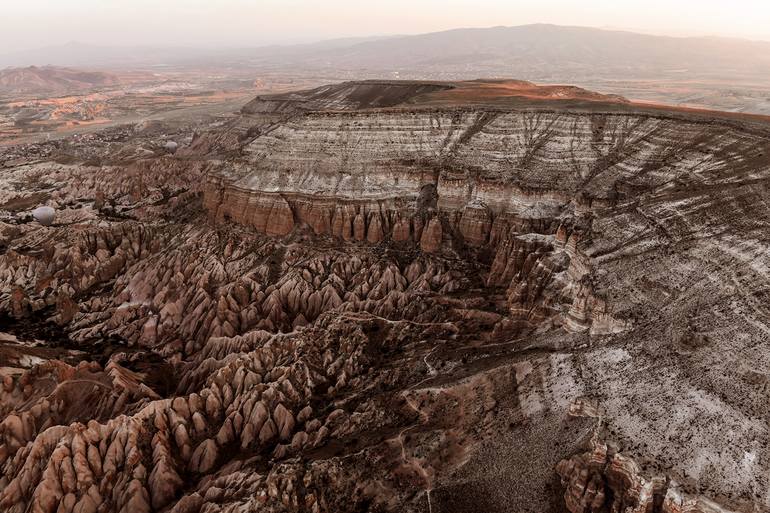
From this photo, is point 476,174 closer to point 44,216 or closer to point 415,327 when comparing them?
point 415,327

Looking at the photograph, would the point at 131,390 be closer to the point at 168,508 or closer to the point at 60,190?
the point at 168,508

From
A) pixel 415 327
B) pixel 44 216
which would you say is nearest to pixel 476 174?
pixel 415 327

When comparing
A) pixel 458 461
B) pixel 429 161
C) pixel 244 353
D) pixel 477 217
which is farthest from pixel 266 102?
pixel 458 461

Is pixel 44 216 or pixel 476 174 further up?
pixel 476 174

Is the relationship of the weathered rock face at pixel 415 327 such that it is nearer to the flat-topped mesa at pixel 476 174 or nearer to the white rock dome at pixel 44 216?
the flat-topped mesa at pixel 476 174

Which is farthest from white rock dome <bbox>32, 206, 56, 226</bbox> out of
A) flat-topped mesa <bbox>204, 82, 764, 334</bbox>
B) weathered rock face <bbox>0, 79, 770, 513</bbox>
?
flat-topped mesa <bbox>204, 82, 764, 334</bbox>

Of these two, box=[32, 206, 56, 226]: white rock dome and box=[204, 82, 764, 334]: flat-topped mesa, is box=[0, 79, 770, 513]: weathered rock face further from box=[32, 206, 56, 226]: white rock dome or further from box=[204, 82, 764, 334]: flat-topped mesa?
box=[32, 206, 56, 226]: white rock dome

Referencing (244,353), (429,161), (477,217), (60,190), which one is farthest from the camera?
(60,190)

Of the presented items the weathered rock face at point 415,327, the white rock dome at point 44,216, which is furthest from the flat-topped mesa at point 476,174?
the white rock dome at point 44,216
